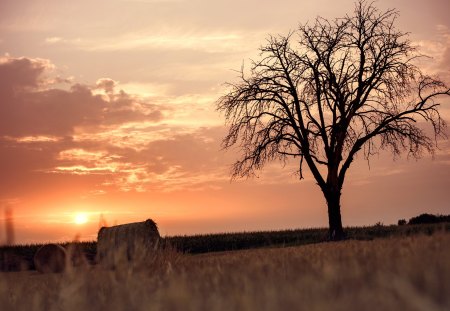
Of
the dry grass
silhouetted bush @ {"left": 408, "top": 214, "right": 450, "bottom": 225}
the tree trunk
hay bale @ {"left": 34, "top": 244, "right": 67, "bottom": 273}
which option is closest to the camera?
the dry grass

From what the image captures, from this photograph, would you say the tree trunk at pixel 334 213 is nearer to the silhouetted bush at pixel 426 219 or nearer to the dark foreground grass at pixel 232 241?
the dark foreground grass at pixel 232 241

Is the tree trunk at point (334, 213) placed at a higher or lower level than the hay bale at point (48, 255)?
higher

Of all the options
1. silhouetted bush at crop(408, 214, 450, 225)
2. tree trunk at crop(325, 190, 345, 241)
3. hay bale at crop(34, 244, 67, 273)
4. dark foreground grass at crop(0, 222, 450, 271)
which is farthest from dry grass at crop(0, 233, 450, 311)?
silhouetted bush at crop(408, 214, 450, 225)

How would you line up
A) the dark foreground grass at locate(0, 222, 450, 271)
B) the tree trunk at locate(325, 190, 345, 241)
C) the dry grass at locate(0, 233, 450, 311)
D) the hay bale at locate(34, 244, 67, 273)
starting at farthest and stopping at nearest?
the dark foreground grass at locate(0, 222, 450, 271) → the tree trunk at locate(325, 190, 345, 241) → the hay bale at locate(34, 244, 67, 273) → the dry grass at locate(0, 233, 450, 311)

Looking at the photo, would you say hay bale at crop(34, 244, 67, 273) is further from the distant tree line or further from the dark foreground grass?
the distant tree line

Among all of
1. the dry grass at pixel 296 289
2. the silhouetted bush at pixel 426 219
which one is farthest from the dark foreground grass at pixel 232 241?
the dry grass at pixel 296 289

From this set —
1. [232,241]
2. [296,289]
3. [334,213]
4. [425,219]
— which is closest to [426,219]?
[425,219]

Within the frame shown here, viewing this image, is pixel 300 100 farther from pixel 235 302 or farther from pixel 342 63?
pixel 235 302

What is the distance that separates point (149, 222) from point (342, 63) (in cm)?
1629

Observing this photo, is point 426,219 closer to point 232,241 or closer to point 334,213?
point 334,213

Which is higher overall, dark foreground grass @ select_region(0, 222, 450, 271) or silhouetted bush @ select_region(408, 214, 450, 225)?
silhouetted bush @ select_region(408, 214, 450, 225)

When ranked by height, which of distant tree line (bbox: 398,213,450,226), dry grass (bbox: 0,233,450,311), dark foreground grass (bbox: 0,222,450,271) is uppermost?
distant tree line (bbox: 398,213,450,226)

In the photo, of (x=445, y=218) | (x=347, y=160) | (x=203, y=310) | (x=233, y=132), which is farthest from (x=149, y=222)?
(x=445, y=218)

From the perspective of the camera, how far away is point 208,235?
36.1 meters
